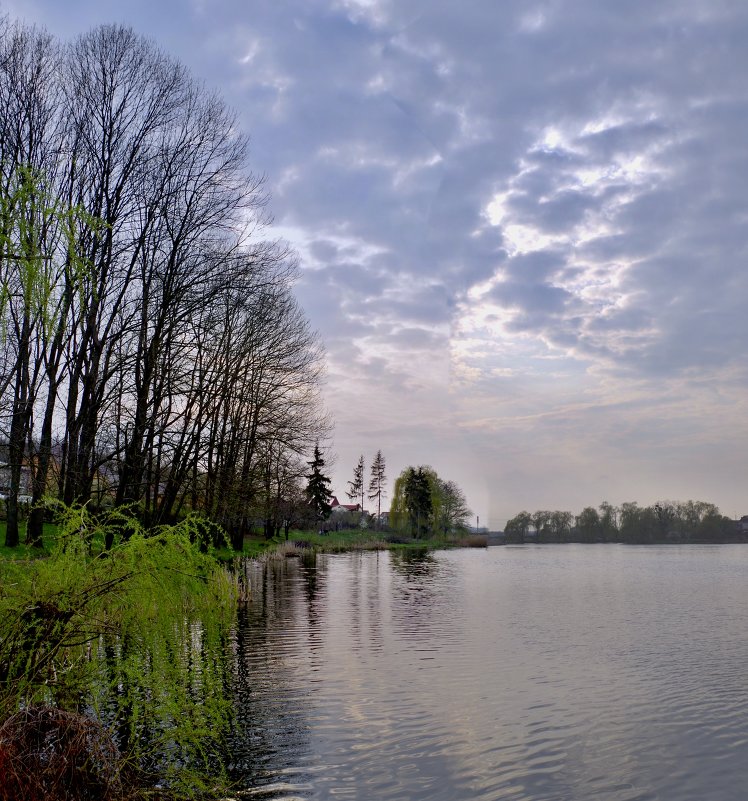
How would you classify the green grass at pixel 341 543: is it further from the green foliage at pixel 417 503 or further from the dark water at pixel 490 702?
the dark water at pixel 490 702

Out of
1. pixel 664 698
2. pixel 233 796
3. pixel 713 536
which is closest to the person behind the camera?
pixel 233 796

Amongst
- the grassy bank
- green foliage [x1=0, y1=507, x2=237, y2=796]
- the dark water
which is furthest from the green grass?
green foliage [x1=0, y1=507, x2=237, y2=796]

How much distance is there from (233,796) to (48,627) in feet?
10.1

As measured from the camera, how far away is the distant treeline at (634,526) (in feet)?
370

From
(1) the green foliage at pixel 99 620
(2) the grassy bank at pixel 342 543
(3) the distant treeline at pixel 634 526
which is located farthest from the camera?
(3) the distant treeline at pixel 634 526

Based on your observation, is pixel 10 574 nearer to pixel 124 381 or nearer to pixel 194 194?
pixel 124 381

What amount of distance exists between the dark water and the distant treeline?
99.0 metres

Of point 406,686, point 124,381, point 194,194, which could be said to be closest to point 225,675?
point 406,686

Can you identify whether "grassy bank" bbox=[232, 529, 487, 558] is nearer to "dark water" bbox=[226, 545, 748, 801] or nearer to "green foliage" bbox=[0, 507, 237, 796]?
"dark water" bbox=[226, 545, 748, 801]

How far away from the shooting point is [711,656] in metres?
14.3

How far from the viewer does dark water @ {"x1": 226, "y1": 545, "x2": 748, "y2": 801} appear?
761 cm

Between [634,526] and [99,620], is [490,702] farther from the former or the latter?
[634,526]

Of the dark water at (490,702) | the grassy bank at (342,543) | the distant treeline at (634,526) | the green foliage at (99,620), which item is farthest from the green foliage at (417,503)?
the green foliage at (99,620)

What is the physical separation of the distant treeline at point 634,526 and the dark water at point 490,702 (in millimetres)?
99014
